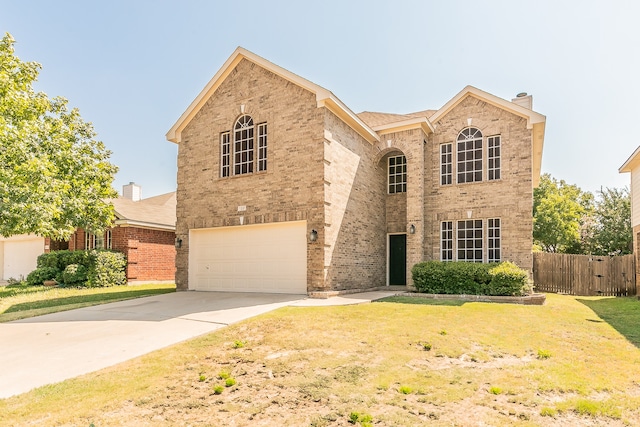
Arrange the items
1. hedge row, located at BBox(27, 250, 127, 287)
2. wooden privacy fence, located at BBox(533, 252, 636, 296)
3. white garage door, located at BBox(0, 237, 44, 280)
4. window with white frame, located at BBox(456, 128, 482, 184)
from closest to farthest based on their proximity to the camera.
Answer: window with white frame, located at BBox(456, 128, 482, 184)
wooden privacy fence, located at BBox(533, 252, 636, 296)
hedge row, located at BBox(27, 250, 127, 287)
white garage door, located at BBox(0, 237, 44, 280)

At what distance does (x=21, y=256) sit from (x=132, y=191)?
7733mm

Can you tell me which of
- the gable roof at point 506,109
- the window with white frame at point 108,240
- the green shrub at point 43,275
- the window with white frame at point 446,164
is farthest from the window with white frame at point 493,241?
the green shrub at point 43,275

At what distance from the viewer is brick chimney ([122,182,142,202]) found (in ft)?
94.3

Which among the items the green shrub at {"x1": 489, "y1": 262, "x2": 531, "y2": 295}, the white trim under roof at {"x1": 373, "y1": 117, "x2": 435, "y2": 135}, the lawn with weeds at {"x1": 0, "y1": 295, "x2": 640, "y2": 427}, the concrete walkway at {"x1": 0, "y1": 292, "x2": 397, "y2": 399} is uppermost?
the white trim under roof at {"x1": 373, "y1": 117, "x2": 435, "y2": 135}

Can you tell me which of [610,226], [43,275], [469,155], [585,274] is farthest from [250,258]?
[610,226]

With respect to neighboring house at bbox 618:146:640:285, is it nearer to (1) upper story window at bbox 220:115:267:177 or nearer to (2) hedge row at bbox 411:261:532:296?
(2) hedge row at bbox 411:261:532:296

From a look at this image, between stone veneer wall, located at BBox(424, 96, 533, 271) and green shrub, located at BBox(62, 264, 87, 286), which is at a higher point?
stone veneer wall, located at BBox(424, 96, 533, 271)

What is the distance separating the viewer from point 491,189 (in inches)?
581

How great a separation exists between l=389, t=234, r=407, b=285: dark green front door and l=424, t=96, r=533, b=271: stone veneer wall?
116 cm

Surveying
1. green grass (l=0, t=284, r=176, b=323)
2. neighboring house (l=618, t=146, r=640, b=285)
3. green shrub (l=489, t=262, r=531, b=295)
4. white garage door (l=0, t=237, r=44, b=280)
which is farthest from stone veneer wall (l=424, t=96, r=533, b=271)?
white garage door (l=0, t=237, r=44, b=280)

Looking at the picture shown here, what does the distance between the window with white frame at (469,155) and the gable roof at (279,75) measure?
3.26 metres

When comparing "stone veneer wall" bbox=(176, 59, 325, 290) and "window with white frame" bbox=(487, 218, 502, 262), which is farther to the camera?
"window with white frame" bbox=(487, 218, 502, 262)

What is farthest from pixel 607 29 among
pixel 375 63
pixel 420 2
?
pixel 375 63

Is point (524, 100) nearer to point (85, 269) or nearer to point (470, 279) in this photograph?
point (470, 279)
